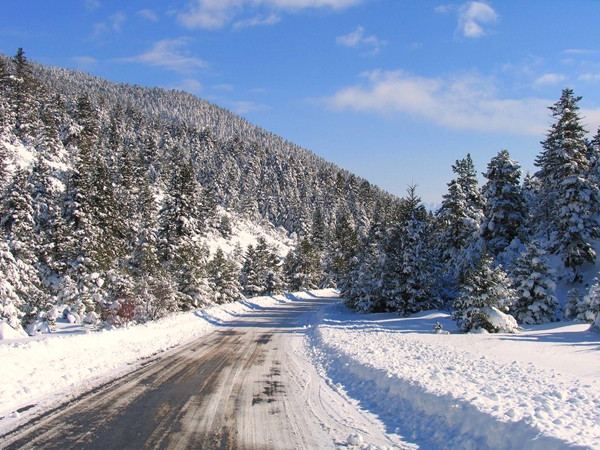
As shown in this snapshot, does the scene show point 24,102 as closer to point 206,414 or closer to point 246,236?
point 246,236

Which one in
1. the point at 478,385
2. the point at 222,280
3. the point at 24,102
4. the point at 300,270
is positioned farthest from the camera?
the point at 300,270

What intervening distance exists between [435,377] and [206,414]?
5315 millimetres

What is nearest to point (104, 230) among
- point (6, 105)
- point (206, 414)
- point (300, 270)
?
point (206, 414)

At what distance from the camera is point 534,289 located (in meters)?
17.6

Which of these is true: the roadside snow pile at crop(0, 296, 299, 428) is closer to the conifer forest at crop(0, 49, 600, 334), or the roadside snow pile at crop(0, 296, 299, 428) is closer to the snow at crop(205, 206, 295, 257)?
the conifer forest at crop(0, 49, 600, 334)

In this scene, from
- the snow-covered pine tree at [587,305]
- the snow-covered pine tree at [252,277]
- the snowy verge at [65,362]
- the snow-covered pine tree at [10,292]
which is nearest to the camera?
the snowy verge at [65,362]

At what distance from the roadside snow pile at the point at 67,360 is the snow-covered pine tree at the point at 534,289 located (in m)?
16.8

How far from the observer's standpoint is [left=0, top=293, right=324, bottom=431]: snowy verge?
24.6ft

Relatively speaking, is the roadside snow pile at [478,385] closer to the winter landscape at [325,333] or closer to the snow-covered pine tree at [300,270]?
the winter landscape at [325,333]

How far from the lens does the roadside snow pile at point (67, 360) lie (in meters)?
7.70

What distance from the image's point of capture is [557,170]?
84.8ft

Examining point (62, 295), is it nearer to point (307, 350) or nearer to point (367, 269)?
point (307, 350)

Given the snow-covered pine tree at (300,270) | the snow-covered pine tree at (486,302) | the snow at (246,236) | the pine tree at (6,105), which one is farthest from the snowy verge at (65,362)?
the snow at (246,236)

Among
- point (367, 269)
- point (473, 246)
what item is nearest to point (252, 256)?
point (367, 269)
